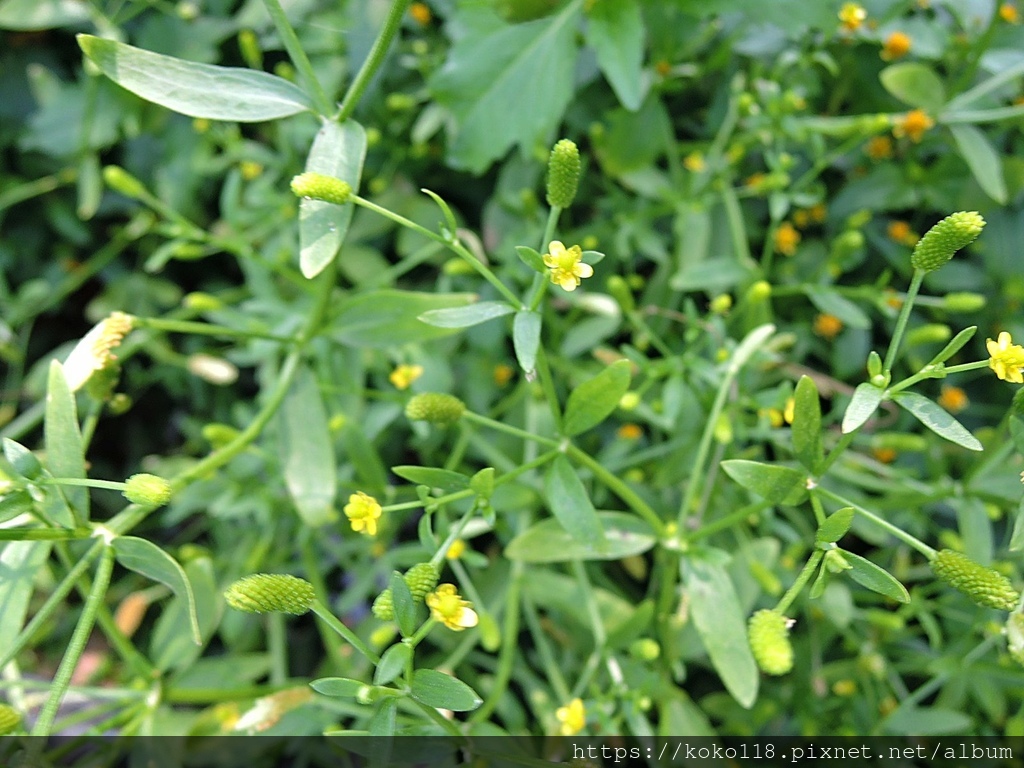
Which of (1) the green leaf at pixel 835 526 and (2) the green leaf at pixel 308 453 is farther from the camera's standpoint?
(2) the green leaf at pixel 308 453

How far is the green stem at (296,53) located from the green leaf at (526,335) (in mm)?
317

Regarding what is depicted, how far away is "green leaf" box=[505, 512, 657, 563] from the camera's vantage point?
93 centimetres

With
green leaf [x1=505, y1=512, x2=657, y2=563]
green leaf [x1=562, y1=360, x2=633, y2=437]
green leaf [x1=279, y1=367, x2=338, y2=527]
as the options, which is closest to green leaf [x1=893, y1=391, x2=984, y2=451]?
green leaf [x1=562, y1=360, x2=633, y2=437]

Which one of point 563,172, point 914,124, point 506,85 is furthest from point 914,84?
point 563,172

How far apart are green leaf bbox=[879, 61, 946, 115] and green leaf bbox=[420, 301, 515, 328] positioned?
0.71 m

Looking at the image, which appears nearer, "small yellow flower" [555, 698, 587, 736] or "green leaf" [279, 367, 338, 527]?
"small yellow flower" [555, 698, 587, 736]

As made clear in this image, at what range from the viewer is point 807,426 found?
740mm

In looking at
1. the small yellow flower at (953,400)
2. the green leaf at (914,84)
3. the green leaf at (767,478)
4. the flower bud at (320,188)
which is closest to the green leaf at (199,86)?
the flower bud at (320,188)

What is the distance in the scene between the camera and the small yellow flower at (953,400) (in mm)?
1234

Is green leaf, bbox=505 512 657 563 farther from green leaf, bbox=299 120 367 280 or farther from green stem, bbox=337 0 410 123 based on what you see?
green stem, bbox=337 0 410 123

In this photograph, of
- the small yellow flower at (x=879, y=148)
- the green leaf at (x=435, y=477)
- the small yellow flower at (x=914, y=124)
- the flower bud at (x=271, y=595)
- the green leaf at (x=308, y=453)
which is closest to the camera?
the flower bud at (x=271, y=595)

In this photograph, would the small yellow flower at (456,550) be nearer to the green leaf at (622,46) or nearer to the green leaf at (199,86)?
the green leaf at (199,86)

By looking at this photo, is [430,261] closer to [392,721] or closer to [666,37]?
[666,37]

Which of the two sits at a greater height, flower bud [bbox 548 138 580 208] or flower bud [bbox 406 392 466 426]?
flower bud [bbox 548 138 580 208]
